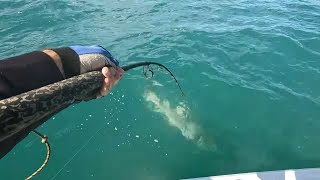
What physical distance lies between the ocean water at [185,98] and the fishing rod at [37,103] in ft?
14.1

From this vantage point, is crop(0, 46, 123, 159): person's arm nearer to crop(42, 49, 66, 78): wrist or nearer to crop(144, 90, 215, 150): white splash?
crop(42, 49, 66, 78): wrist

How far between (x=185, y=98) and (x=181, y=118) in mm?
863

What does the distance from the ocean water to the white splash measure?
2 centimetres

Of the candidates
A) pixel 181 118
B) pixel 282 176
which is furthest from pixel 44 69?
pixel 181 118

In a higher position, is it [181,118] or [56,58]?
[56,58]

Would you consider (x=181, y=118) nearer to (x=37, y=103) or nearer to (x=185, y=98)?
(x=185, y=98)

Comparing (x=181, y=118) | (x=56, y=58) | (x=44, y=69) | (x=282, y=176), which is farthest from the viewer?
(x=181, y=118)

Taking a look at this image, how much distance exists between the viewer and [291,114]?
8.34 metres

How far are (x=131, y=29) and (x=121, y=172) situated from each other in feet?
22.6

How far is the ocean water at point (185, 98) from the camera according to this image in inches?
285

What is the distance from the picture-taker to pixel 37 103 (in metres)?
2.48

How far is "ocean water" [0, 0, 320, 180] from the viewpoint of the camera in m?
7.24

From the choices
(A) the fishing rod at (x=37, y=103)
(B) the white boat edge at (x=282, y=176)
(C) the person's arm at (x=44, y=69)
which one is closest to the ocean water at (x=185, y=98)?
(B) the white boat edge at (x=282, y=176)

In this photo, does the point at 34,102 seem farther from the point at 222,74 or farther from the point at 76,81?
the point at 222,74
